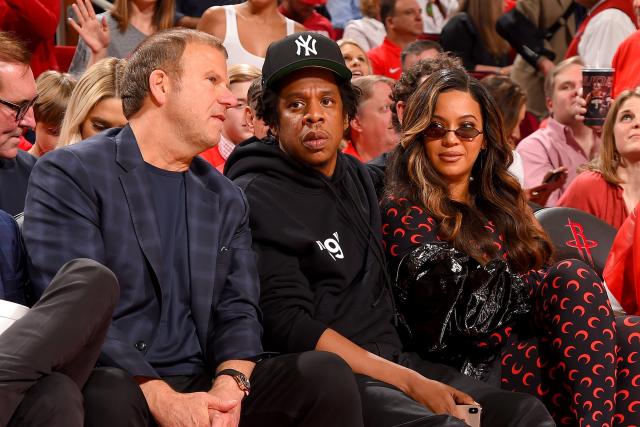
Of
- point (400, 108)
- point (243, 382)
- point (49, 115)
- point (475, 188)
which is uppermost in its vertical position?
point (400, 108)

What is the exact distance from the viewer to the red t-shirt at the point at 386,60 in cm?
628

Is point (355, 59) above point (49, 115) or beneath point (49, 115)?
above

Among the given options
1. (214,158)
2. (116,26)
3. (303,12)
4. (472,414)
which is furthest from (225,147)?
(303,12)

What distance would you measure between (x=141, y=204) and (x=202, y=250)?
196mm

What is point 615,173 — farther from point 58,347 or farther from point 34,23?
point 58,347

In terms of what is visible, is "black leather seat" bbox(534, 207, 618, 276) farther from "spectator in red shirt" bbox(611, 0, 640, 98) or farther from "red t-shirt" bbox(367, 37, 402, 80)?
"red t-shirt" bbox(367, 37, 402, 80)

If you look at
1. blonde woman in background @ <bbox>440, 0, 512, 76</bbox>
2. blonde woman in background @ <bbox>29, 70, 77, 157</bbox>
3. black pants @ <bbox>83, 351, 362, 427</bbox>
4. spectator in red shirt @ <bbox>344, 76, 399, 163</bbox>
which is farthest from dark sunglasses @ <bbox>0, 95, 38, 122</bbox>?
blonde woman in background @ <bbox>440, 0, 512, 76</bbox>

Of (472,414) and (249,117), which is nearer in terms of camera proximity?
(472,414)

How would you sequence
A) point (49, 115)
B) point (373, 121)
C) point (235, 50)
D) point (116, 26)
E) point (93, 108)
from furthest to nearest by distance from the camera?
point (235, 50)
point (116, 26)
point (373, 121)
point (49, 115)
point (93, 108)

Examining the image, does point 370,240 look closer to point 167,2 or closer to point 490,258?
point 490,258

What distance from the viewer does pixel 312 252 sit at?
2984mm

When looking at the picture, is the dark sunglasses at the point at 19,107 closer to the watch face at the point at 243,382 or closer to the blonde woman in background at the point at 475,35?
the watch face at the point at 243,382

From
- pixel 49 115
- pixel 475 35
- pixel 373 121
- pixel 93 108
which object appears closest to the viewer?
pixel 93 108

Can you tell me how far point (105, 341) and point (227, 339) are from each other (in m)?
0.33
